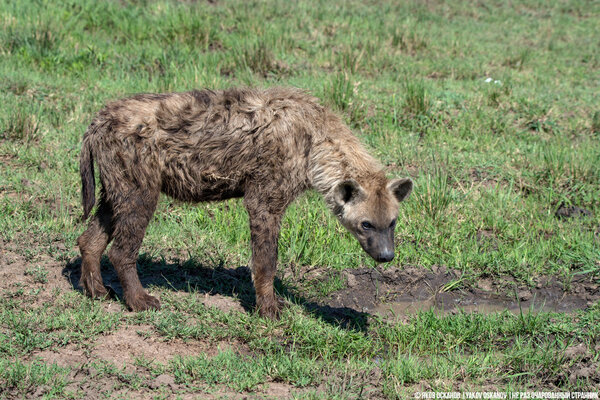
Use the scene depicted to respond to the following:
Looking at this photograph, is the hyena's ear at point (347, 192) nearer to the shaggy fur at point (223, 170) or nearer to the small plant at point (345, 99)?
the shaggy fur at point (223, 170)

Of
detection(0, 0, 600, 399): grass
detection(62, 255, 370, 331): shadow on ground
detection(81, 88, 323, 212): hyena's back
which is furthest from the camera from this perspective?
detection(62, 255, 370, 331): shadow on ground

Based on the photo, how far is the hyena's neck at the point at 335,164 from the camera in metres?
4.65

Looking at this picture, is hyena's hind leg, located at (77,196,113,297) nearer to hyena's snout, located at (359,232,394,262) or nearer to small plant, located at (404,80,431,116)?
hyena's snout, located at (359,232,394,262)

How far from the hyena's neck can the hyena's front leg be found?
36 cm

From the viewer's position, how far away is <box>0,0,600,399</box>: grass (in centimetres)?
409

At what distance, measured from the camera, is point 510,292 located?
212 inches

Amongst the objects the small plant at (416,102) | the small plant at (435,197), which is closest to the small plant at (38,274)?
the small plant at (435,197)

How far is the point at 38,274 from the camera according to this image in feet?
15.7

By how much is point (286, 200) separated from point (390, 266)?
53.6 inches

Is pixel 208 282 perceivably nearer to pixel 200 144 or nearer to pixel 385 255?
pixel 200 144

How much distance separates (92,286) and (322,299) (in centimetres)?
169

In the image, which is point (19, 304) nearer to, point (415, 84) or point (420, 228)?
point (420, 228)

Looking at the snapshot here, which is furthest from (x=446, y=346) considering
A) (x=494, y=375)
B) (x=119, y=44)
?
(x=119, y=44)

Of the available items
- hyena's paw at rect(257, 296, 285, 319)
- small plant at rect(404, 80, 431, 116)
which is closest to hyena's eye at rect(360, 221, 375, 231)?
hyena's paw at rect(257, 296, 285, 319)
